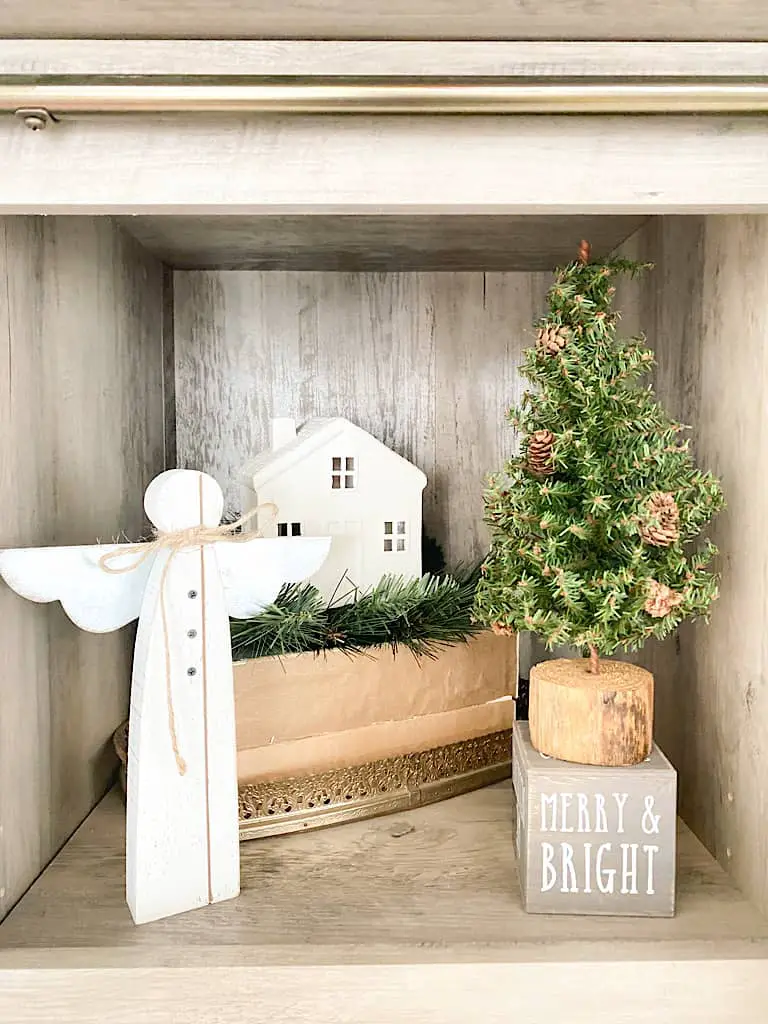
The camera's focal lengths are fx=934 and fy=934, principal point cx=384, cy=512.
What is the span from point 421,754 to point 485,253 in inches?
24.6

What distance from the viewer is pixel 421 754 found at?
1006mm

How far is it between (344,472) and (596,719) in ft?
1.38

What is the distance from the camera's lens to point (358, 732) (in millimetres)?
970

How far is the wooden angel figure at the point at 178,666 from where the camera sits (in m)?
0.78

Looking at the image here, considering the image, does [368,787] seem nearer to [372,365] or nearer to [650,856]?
[650,856]

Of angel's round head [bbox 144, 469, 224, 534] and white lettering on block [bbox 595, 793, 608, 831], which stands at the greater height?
angel's round head [bbox 144, 469, 224, 534]

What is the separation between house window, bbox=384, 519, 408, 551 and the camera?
1092 millimetres

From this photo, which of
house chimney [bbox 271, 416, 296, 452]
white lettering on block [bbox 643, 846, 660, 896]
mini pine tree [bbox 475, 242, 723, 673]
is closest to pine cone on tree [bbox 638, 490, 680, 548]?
mini pine tree [bbox 475, 242, 723, 673]

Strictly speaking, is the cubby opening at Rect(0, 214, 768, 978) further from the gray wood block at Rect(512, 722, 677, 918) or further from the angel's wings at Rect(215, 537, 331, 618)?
the angel's wings at Rect(215, 537, 331, 618)

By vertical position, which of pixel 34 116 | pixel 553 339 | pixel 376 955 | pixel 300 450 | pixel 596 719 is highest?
pixel 34 116

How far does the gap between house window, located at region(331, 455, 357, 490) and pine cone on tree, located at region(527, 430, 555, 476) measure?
0.31m

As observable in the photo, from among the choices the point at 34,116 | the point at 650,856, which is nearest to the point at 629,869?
the point at 650,856

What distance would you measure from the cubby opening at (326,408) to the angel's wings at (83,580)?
0.04 m

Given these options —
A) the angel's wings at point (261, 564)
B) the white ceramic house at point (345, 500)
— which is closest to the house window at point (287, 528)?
the white ceramic house at point (345, 500)
